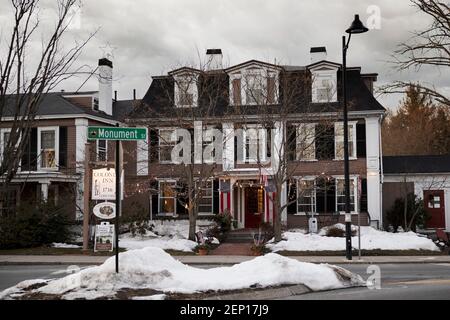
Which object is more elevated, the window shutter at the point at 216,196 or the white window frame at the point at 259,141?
the white window frame at the point at 259,141

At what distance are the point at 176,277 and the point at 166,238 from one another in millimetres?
14183

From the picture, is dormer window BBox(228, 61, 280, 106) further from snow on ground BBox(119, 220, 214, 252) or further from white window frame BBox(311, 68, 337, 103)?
snow on ground BBox(119, 220, 214, 252)

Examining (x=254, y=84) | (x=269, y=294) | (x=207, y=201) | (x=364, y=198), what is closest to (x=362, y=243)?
(x=364, y=198)

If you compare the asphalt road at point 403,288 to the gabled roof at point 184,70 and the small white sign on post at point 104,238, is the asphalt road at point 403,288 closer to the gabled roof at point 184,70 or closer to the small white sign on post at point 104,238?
the small white sign on post at point 104,238

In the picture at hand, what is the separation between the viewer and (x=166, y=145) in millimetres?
29125

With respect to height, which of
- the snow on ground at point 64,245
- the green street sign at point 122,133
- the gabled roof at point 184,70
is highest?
the gabled roof at point 184,70

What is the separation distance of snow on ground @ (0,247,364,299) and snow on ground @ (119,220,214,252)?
11.3 metres

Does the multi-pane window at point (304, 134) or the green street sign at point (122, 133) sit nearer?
the green street sign at point (122, 133)

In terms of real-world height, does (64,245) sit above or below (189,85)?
below

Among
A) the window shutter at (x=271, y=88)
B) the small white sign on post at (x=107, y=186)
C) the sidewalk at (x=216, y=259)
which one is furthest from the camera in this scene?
the window shutter at (x=271, y=88)

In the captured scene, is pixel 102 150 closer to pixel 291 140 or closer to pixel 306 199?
pixel 291 140

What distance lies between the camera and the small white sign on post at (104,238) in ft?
75.6

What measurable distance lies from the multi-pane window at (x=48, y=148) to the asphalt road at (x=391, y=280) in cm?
1244

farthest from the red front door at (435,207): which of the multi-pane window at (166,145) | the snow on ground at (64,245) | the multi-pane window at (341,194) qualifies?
the snow on ground at (64,245)
